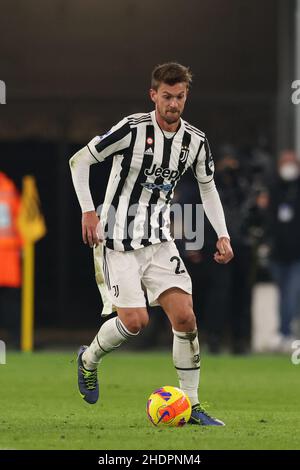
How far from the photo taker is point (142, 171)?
29.3 ft

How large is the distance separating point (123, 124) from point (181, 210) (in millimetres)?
6074

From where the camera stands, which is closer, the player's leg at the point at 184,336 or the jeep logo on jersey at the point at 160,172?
the player's leg at the point at 184,336

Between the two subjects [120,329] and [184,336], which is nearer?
[184,336]

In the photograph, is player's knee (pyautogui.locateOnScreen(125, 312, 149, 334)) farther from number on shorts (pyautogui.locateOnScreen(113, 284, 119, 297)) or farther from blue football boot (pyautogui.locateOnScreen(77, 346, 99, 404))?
blue football boot (pyautogui.locateOnScreen(77, 346, 99, 404))

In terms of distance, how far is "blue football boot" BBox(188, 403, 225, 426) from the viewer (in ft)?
28.5

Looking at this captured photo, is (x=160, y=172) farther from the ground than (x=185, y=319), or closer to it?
farther from the ground

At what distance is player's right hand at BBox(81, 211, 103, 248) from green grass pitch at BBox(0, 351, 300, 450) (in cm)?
112

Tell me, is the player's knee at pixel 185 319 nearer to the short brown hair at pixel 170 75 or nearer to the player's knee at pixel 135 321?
the player's knee at pixel 135 321

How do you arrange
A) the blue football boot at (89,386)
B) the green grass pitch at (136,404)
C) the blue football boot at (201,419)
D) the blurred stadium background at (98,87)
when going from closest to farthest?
the green grass pitch at (136,404) < the blue football boot at (201,419) < the blue football boot at (89,386) < the blurred stadium background at (98,87)

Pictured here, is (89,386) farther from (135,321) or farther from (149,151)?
(149,151)

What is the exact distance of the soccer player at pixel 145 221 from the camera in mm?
8859

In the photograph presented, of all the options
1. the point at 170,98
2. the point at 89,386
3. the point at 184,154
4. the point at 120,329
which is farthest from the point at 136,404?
the point at 170,98

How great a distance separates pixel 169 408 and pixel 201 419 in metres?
0.29

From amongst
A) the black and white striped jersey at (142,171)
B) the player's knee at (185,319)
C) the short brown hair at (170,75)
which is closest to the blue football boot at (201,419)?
the player's knee at (185,319)
